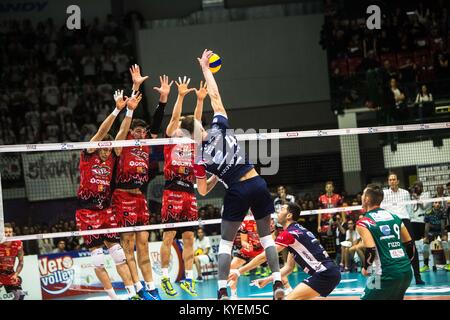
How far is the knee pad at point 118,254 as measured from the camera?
11.3 m

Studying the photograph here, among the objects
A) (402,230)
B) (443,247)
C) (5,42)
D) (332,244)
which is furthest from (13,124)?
(402,230)

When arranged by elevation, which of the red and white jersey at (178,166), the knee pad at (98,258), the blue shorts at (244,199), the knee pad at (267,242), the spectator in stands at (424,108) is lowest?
the knee pad at (98,258)

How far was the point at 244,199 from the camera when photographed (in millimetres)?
9148

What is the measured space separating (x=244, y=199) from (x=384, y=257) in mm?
1871

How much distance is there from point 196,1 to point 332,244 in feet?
42.5

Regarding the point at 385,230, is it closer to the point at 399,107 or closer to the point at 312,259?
the point at 312,259

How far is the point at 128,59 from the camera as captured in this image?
26812 mm

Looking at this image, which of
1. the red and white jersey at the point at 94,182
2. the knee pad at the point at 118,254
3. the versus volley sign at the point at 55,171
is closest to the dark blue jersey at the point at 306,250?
the knee pad at the point at 118,254

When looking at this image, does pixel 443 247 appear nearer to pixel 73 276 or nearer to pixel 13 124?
pixel 73 276

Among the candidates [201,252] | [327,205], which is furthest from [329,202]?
[201,252]

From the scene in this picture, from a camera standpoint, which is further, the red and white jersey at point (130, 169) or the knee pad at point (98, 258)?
the red and white jersey at point (130, 169)

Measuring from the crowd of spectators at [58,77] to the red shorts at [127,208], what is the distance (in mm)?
11834

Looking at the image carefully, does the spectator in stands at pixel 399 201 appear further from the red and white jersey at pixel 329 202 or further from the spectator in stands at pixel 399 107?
the spectator in stands at pixel 399 107

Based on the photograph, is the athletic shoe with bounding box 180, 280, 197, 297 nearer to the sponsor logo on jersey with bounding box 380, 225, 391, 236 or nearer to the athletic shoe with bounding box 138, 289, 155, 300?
the athletic shoe with bounding box 138, 289, 155, 300
